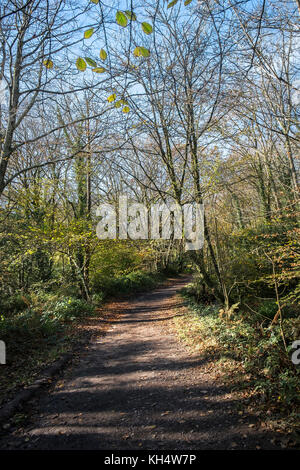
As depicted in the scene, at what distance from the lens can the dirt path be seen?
2.84m

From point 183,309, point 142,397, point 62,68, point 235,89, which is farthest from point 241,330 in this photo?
point 62,68

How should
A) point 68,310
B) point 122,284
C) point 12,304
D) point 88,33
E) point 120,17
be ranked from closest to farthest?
point 120,17 → point 88,33 → point 68,310 → point 12,304 → point 122,284

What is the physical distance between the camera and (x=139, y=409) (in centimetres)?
348

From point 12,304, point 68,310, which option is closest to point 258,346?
point 68,310

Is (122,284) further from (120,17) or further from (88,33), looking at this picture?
(120,17)

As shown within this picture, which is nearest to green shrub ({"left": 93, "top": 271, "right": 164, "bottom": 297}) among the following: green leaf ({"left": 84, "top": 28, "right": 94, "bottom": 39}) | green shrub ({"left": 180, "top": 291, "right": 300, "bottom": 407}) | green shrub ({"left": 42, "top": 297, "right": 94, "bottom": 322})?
green shrub ({"left": 42, "top": 297, "right": 94, "bottom": 322})

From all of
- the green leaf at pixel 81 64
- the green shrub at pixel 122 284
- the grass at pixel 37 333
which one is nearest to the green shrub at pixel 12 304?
the grass at pixel 37 333

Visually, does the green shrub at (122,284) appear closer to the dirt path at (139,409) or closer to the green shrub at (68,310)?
the green shrub at (68,310)

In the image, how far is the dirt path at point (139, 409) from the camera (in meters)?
2.84

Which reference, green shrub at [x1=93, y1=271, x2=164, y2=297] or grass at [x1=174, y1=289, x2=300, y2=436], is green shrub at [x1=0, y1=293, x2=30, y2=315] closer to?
green shrub at [x1=93, y1=271, x2=164, y2=297]

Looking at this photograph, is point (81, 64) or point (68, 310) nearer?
point (81, 64)

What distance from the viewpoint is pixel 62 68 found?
5.01m

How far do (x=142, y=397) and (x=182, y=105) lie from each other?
768 centimetres

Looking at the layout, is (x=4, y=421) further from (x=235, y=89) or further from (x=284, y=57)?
(x=284, y=57)
